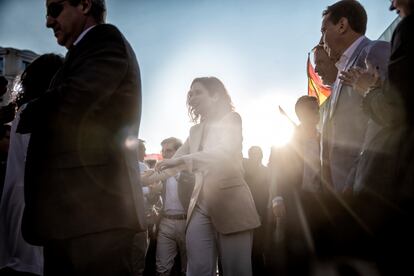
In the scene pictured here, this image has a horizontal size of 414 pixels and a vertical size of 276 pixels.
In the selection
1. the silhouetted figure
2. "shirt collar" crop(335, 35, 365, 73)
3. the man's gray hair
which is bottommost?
the silhouetted figure

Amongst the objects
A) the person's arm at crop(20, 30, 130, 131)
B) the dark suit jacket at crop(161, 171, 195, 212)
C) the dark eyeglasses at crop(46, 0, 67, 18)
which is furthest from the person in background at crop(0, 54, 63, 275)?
the dark suit jacket at crop(161, 171, 195, 212)

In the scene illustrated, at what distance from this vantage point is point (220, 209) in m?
3.57

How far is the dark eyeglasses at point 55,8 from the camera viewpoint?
2252 millimetres

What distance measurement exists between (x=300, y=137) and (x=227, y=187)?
1141 mm

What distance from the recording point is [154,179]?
3.37 metres

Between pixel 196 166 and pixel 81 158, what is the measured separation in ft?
5.68

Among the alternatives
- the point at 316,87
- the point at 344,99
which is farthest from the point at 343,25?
the point at 316,87

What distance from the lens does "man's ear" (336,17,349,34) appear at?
3078 millimetres

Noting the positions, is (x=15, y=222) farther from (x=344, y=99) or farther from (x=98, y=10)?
(x=344, y=99)

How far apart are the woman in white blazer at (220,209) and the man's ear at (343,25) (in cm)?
121

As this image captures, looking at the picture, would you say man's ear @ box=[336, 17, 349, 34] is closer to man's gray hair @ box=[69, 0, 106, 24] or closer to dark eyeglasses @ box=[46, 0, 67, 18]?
man's gray hair @ box=[69, 0, 106, 24]

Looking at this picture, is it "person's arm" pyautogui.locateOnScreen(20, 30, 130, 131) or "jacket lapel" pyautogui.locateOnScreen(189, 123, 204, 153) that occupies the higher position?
"person's arm" pyautogui.locateOnScreen(20, 30, 130, 131)

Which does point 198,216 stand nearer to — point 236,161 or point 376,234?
point 236,161

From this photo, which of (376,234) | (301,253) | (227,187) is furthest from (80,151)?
(301,253)
